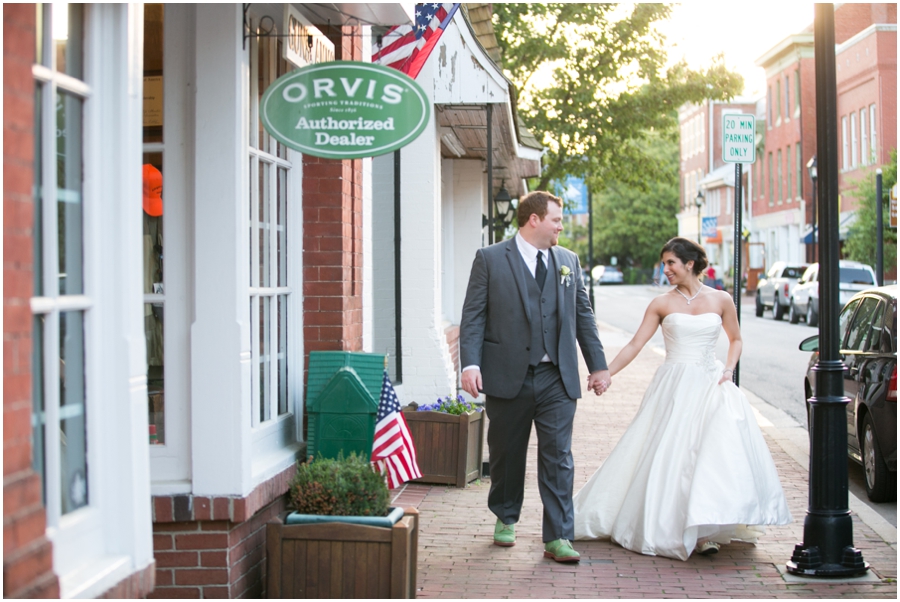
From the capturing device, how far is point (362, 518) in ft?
14.6

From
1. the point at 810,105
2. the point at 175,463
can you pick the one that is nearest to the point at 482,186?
the point at 175,463

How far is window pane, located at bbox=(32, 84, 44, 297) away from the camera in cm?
307

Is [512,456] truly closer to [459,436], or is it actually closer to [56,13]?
[459,436]

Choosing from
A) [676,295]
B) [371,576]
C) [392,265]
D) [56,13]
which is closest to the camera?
[56,13]

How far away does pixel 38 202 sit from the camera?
3.09 m

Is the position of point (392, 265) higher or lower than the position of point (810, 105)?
lower

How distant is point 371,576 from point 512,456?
172 cm

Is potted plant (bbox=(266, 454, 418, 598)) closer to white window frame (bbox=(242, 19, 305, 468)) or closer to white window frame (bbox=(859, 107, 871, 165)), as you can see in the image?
white window frame (bbox=(242, 19, 305, 468))

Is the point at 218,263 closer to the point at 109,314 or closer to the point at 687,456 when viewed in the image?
the point at 109,314

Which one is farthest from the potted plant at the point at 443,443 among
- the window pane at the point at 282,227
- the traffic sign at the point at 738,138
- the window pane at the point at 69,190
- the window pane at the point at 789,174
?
the window pane at the point at 789,174

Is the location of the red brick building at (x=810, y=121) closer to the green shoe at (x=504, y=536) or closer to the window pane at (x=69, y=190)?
the green shoe at (x=504, y=536)

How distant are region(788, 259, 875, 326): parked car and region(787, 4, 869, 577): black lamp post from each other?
21.5 meters

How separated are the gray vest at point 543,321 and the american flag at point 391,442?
0.94 meters

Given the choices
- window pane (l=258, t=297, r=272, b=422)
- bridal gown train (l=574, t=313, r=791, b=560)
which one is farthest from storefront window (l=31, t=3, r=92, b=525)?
bridal gown train (l=574, t=313, r=791, b=560)
